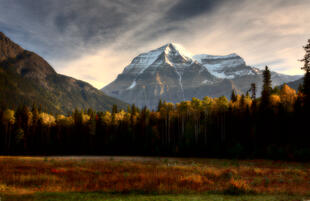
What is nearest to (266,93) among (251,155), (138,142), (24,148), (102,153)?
(251,155)

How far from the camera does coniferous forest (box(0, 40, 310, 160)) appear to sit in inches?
1945

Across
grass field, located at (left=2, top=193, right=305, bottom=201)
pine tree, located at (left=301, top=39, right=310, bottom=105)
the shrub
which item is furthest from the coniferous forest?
grass field, located at (left=2, top=193, right=305, bottom=201)

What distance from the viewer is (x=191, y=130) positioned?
216 feet

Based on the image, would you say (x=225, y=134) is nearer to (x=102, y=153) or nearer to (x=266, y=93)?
(x=266, y=93)

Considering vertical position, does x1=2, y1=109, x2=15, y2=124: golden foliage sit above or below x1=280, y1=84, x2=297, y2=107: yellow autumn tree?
below

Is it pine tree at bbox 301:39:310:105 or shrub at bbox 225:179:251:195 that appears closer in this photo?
shrub at bbox 225:179:251:195

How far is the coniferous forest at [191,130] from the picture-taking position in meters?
49.4

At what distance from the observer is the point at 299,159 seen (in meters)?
43.2

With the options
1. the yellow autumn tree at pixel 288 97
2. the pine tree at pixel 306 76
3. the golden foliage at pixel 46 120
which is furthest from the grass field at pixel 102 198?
the golden foliage at pixel 46 120

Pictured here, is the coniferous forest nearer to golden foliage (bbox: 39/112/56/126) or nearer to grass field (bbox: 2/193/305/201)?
golden foliage (bbox: 39/112/56/126)

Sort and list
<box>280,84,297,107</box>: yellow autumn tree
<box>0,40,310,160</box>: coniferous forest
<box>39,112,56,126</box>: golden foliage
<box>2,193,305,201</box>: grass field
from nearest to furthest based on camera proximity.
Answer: <box>2,193,305,201</box>: grass field < <box>0,40,310,160</box>: coniferous forest < <box>280,84,297,107</box>: yellow autumn tree < <box>39,112,56,126</box>: golden foliage

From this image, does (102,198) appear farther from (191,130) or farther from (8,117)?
(8,117)

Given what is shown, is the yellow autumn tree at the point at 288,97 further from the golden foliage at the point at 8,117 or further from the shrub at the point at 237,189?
the golden foliage at the point at 8,117

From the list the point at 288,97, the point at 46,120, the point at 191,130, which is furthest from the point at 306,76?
the point at 46,120
